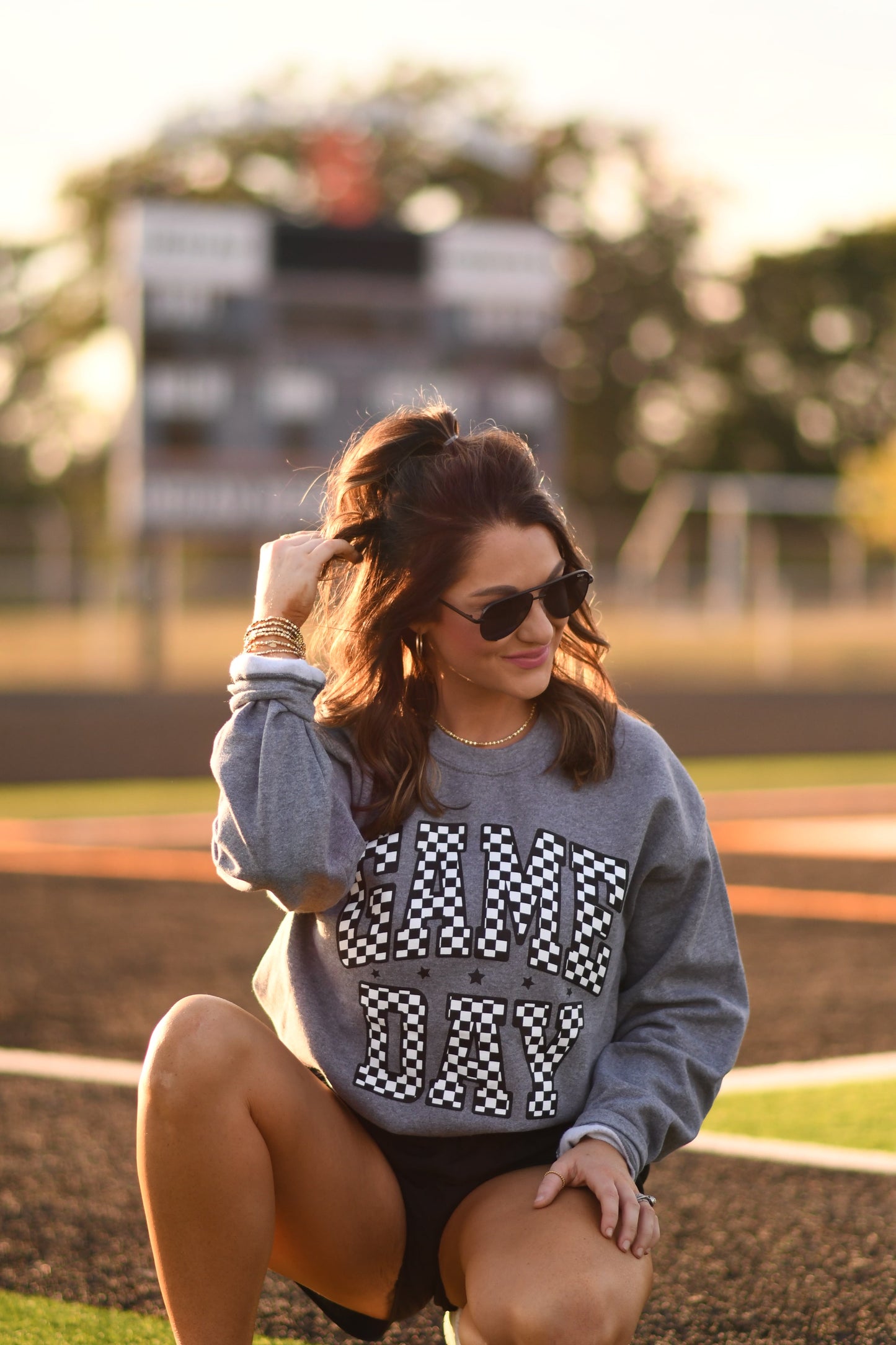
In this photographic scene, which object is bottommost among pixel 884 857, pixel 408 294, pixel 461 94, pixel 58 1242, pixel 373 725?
pixel 884 857

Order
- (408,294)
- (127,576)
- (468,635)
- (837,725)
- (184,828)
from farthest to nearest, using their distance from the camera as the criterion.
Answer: (127,576)
(408,294)
(837,725)
(184,828)
(468,635)

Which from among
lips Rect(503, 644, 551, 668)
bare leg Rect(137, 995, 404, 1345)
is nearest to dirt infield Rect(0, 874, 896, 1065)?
bare leg Rect(137, 995, 404, 1345)

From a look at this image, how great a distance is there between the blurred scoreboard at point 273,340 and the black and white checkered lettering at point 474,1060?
14302mm

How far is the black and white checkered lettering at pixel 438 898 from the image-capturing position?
7.24 ft

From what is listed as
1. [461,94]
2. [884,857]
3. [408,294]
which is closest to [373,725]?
[884,857]

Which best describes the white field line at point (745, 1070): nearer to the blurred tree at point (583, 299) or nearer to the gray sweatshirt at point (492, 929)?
the gray sweatshirt at point (492, 929)

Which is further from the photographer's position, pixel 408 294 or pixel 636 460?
pixel 636 460

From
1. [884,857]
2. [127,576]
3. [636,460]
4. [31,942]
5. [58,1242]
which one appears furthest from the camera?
[636,460]

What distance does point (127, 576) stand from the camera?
24.1 meters

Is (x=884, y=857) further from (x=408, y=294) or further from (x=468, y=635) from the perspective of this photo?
(x=408, y=294)

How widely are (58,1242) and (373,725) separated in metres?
1.44

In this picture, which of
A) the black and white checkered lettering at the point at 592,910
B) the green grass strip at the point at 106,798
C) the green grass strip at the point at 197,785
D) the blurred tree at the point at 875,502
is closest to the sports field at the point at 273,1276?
the black and white checkered lettering at the point at 592,910

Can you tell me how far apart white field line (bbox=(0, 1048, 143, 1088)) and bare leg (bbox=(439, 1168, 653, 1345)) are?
2131 millimetres

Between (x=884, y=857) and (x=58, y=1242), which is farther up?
(x=58, y=1242)
